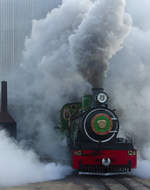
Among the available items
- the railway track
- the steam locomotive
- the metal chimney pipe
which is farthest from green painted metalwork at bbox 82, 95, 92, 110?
the metal chimney pipe

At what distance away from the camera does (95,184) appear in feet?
22.7

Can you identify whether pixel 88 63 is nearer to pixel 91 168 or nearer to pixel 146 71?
pixel 91 168

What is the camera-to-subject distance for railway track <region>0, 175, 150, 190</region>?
21.1 ft

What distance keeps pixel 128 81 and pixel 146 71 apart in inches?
43.3

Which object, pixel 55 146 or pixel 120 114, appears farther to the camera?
pixel 120 114

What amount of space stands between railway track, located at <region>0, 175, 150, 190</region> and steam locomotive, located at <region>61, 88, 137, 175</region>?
292 mm

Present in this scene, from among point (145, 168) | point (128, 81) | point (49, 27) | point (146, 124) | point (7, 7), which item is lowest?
point (145, 168)

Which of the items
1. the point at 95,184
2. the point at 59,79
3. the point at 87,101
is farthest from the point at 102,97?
the point at 59,79

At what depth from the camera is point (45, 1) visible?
19.9 metres

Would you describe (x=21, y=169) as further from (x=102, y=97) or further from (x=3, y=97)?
(x=3, y=97)

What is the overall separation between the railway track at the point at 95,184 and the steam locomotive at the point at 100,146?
0.29m

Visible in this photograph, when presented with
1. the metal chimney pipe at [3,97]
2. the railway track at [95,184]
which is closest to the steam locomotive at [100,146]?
A: the railway track at [95,184]

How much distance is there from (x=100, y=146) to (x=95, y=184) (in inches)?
48.9

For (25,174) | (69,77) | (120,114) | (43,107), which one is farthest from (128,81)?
(25,174)
